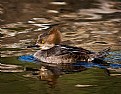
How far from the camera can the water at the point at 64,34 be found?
31.8 ft

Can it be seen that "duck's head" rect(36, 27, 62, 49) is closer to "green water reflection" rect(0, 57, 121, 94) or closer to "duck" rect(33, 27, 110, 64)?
"duck" rect(33, 27, 110, 64)

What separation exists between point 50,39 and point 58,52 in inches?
20.2

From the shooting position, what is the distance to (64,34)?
50.9ft

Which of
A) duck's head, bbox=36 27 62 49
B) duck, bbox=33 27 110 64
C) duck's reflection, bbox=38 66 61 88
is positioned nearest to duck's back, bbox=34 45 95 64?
duck, bbox=33 27 110 64

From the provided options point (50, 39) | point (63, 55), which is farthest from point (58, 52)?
point (50, 39)

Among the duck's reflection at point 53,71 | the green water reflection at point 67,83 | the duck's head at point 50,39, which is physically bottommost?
the duck's reflection at point 53,71

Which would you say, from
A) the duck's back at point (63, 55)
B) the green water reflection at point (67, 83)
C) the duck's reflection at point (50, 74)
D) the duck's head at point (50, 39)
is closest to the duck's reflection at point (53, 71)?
the duck's reflection at point (50, 74)

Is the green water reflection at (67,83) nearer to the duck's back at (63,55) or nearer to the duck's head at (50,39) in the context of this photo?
the duck's back at (63,55)

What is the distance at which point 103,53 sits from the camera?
38.8 ft

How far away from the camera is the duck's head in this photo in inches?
485

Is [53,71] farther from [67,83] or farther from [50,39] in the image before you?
[50,39]

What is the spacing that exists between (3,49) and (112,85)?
3.99 m

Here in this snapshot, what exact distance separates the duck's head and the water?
0.56 meters

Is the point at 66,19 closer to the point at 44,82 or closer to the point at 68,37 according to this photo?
the point at 68,37
